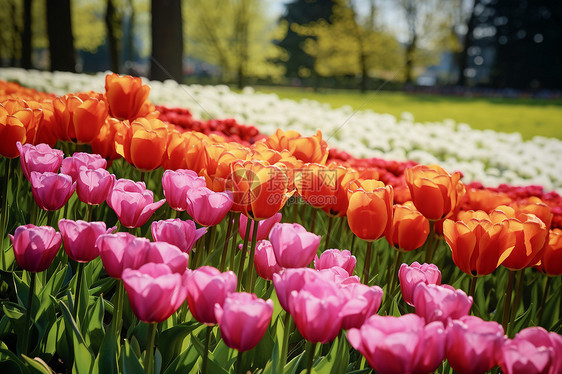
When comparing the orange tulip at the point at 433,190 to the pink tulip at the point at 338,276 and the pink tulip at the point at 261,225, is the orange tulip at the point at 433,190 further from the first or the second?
the pink tulip at the point at 338,276

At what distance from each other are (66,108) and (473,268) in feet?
5.60

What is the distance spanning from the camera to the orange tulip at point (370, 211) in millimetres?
1575

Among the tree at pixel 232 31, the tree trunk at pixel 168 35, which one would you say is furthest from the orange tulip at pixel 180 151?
the tree at pixel 232 31

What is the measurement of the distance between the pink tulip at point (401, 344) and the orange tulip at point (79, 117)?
1.61 m

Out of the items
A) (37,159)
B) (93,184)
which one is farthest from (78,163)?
(93,184)

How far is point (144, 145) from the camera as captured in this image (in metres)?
1.94

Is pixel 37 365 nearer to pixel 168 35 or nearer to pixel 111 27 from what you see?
pixel 168 35

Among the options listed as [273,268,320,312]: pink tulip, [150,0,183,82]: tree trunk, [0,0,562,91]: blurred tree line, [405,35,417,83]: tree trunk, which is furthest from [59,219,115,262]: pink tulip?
[405,35,417,83]: tree trunk

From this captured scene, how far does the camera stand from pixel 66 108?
86.4 inches

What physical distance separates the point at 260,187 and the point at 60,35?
13050 mm

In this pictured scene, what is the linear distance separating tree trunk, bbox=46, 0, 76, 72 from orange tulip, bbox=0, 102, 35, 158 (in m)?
11.9

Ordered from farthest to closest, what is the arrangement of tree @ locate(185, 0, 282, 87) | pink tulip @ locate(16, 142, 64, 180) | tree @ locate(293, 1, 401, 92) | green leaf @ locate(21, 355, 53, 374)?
1. tree @ locate(293, 1, 401, 92)
2. tree @ locate(185, 0, 282, 87)
3. pink tulip @ locate(16, 142, 64, 180)
4. green leaf @ locate(21, 355, 53, 374)

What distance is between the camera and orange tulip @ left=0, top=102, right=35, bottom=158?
1.90m

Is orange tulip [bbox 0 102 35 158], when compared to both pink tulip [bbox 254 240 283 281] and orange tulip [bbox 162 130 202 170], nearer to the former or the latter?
orange tulip [bbox 162 130 202 170]
